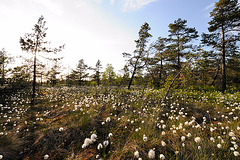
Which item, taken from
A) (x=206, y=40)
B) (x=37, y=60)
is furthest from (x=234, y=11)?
(x=37, y=60)

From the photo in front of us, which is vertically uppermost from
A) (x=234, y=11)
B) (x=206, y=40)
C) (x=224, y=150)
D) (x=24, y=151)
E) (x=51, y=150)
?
(x=234, y=11)

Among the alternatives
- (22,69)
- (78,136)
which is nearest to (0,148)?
(78,136)

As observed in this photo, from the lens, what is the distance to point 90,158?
242 cm

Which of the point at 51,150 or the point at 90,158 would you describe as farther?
the point at 51,150

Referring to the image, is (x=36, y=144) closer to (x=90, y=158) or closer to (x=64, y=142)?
(x=64, y=142)

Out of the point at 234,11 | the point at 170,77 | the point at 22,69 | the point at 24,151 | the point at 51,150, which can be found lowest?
the point at 24,151

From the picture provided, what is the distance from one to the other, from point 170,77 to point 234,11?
16.2 m

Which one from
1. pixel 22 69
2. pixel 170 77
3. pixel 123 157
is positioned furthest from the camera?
pixel 22 69

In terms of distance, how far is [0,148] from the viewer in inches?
119

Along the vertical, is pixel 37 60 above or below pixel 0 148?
above

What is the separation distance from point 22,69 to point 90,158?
11.6 metres

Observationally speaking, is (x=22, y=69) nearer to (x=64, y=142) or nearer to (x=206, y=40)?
(x=64, y=142)

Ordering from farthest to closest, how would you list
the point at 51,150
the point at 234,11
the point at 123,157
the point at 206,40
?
A: 1. the point at 206,40
2. the point at 234,11
3. the point at 51,150
4. the point at 123,157

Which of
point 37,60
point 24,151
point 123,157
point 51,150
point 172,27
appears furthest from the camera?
point 172,27
